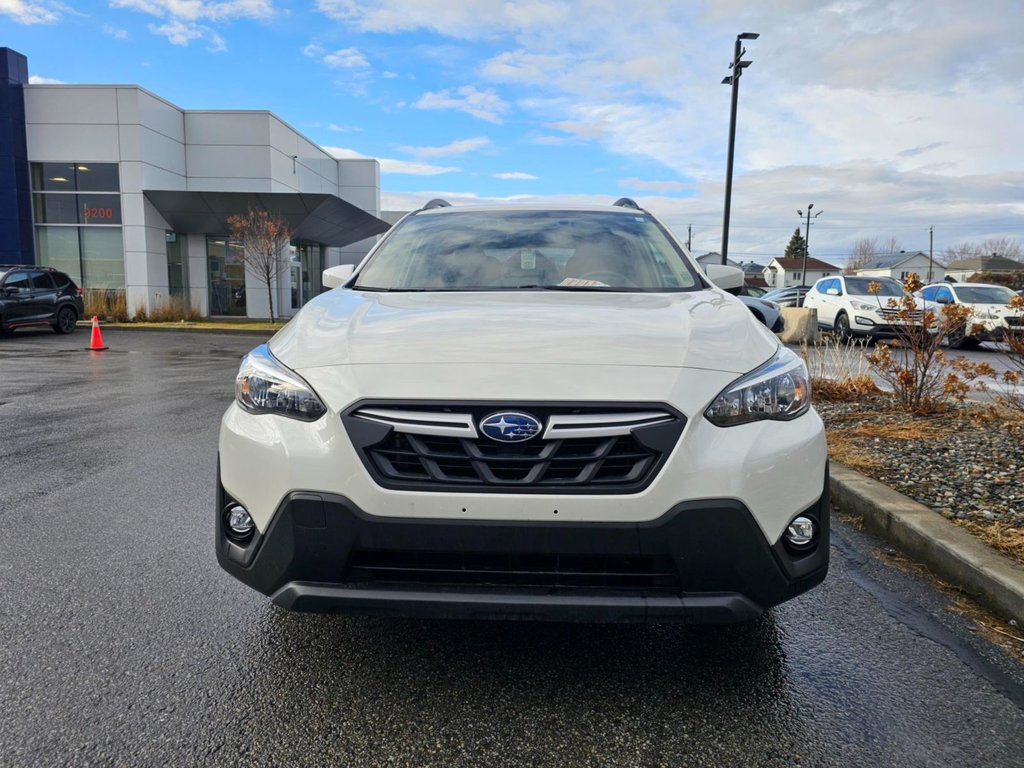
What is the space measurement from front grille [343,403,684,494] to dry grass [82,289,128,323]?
25.5 m

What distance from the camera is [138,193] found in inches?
1009

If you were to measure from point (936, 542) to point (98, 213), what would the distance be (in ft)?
96.3

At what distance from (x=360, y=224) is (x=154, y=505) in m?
29.9

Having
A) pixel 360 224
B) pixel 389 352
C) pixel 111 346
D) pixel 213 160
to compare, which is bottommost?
pixel 111 346

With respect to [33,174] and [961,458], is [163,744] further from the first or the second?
[33,174]

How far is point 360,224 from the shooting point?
32812 millimetres

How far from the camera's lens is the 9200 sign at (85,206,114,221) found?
26.0 m

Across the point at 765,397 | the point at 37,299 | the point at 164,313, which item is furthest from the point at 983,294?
the point at 164,313

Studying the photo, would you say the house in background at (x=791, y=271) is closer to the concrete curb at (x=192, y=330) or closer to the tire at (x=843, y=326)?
the tire at (x=843, y=326)

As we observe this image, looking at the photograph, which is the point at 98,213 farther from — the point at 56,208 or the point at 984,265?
the point at 984,265

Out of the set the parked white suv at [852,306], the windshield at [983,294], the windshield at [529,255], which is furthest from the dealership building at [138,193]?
the windshield at [529,255]

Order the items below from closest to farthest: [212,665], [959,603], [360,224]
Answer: [212,665] → [959,603] → [360,224]

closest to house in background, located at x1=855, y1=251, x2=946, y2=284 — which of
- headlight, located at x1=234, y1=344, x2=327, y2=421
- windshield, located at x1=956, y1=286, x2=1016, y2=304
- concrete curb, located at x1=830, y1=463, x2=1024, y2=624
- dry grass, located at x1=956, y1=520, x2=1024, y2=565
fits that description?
windshield, located at x1=956, y1=286, x2=1016, y2=304

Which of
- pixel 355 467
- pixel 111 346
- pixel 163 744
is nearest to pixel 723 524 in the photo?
pixel 355 467
